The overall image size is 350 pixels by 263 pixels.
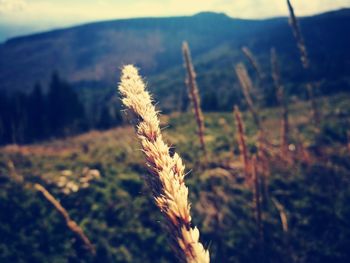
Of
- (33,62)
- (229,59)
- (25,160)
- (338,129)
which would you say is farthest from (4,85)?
(338,129)

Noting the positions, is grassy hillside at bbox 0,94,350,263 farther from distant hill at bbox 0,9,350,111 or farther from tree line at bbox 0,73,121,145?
distant hill at bbox 0,9,350,111

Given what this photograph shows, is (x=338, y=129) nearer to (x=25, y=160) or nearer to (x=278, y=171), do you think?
(x=278, y=171)

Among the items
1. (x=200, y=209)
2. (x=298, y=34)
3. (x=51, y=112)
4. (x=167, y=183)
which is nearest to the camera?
(x=167, y=183)

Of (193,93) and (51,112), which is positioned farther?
(51,112)

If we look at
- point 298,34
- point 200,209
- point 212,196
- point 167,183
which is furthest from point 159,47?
point 167,183

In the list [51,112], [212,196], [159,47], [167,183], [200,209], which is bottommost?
[200,209]

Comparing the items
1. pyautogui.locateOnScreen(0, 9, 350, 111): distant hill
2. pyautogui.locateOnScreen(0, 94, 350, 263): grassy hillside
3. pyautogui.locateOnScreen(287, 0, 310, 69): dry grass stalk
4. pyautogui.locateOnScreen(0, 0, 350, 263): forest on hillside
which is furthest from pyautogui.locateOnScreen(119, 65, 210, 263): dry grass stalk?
A: pyautogui.locateOnScreen(0, 9, 350, 111): distant hill

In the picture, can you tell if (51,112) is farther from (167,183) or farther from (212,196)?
(167,183)

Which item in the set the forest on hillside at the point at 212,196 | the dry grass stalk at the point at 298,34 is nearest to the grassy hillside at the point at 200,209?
the forest on hillside at the point at 212,196
